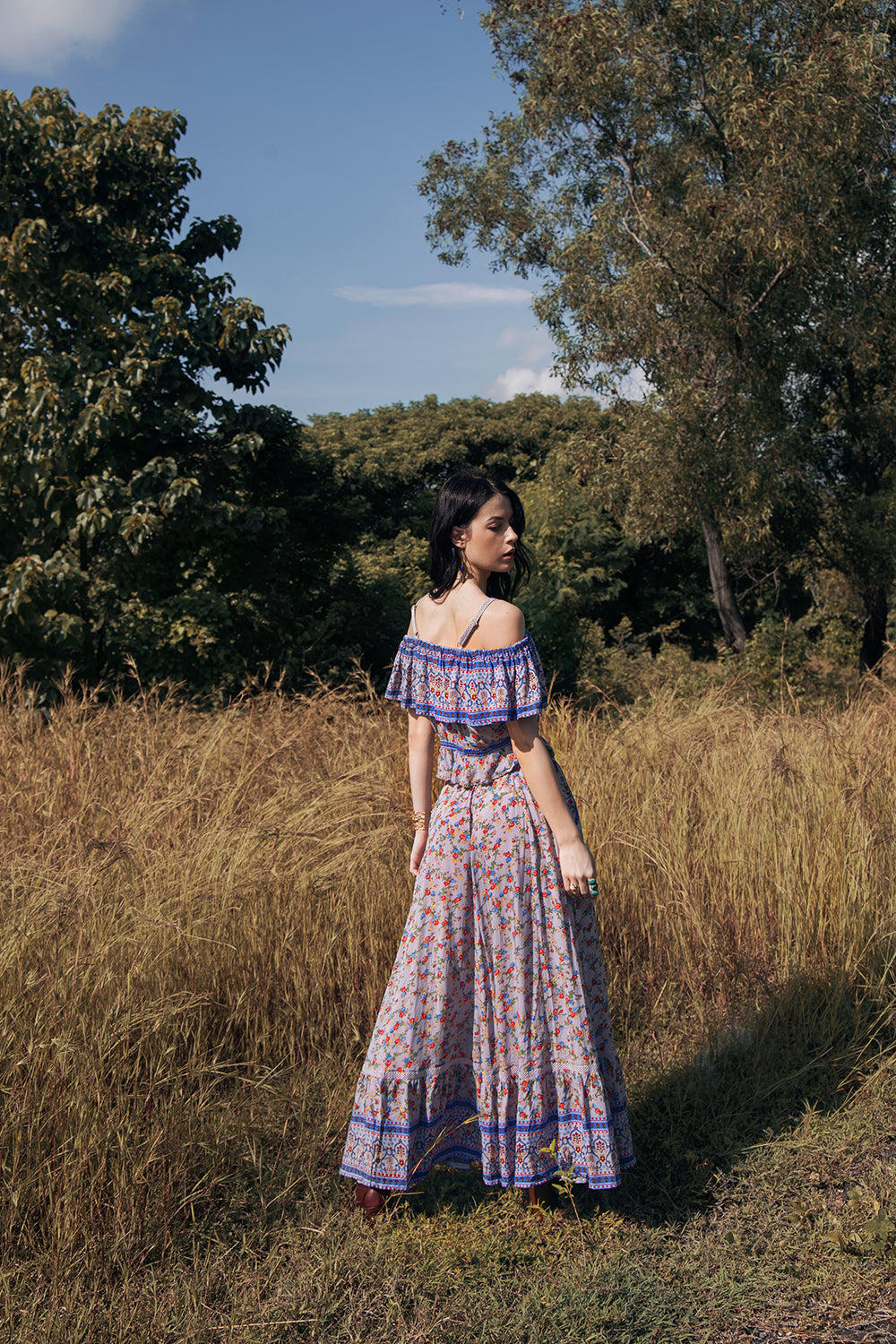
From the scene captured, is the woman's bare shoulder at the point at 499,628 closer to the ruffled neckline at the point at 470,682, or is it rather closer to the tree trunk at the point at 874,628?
the ruffled neckline at the point at 470,682

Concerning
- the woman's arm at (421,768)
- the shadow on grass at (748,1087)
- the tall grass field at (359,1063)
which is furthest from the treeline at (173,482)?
the woman's arm at (421,768)

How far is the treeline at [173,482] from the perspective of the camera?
28.9ft

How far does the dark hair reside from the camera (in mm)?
2436

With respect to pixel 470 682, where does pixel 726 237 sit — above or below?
above

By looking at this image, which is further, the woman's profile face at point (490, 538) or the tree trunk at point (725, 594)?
the tree trunk at point (725, 594)

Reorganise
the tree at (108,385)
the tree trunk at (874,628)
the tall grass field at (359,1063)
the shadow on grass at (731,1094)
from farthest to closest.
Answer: the tree trunk at (874,628)
the tree at (108,385)
the shadow on grass at (731,1094)
the tall grass field at (359,1063)

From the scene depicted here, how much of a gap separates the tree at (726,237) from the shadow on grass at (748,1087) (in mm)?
7727

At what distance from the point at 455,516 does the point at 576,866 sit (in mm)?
882

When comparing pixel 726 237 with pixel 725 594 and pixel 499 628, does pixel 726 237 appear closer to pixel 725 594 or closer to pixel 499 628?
pixel 725 594

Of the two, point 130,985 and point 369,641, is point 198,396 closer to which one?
point 369,641

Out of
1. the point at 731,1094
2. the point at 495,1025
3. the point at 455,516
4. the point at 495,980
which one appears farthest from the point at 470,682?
the point at 731,1094

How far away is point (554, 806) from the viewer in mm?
2279

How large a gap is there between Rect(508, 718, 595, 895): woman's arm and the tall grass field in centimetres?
82

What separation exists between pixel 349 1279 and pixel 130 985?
881mm
